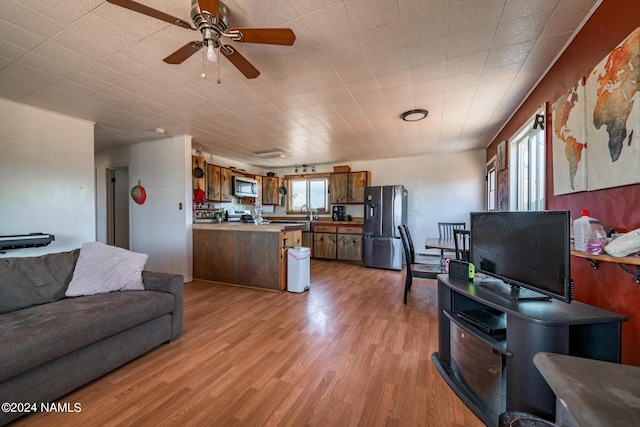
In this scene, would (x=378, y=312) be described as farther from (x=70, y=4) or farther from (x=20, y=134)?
(x=20, y=134)

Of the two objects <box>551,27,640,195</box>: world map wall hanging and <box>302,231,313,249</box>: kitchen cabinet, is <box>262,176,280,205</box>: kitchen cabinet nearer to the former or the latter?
<box>302,231,313,249</box>: kitchen cabinet

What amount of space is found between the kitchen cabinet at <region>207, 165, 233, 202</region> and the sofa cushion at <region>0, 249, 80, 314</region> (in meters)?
2.95

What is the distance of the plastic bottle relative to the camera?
137 cm

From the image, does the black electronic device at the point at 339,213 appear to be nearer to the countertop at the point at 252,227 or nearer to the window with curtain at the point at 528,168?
the countertop at the point at 252,227

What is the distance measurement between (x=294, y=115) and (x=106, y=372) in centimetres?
312

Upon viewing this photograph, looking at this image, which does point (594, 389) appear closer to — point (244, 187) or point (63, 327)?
point (63, 327)

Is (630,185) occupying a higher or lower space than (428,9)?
lower

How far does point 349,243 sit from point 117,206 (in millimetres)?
5170

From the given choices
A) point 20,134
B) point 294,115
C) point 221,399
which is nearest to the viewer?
point 221,399

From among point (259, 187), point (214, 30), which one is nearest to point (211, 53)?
Answer: point (214, 30)

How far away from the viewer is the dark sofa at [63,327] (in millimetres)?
1348

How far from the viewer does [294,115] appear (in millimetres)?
3334

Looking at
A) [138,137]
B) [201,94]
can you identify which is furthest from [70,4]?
[138,137]

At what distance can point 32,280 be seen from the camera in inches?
76.1
